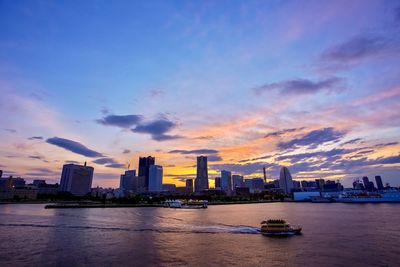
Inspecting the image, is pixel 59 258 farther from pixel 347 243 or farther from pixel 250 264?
pixel 347 243

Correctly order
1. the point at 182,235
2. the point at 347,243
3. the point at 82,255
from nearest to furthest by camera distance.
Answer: the point at 82,255 < the point at 347,243 < the point at 182,235

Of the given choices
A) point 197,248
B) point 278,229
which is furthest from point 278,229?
point 197,248

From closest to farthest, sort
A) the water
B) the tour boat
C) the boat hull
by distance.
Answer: the water, the boat hull, the tour boat

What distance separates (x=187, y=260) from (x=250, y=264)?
8942mm

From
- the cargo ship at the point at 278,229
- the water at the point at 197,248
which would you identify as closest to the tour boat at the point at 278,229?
the cargo ship at the point at 278,229

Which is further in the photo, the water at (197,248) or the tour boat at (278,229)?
the tour boat at (278,229)

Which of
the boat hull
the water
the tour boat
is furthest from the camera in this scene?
the tour boat

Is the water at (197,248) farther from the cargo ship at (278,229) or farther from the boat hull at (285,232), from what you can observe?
the cargo ship at (278,229)

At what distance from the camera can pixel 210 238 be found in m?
56.0

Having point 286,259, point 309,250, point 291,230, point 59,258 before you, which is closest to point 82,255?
point 59,258

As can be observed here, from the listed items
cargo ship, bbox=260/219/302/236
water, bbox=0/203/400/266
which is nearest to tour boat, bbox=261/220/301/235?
cargo ship, bbox=260/219/302/236

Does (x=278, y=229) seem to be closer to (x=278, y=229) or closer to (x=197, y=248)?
(x=278, y=229)

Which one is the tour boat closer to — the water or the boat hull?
the boat hull

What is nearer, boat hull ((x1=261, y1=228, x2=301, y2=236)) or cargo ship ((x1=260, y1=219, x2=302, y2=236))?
boat hull ((x1=261, y1=228, x2=301, y2=236))
